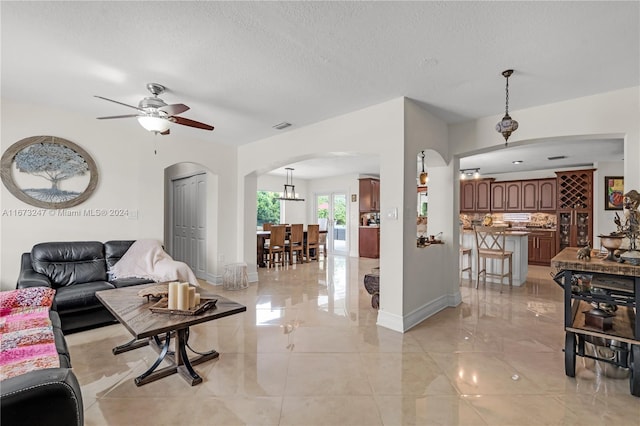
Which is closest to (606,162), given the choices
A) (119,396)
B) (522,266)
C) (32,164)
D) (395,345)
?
(522,266)

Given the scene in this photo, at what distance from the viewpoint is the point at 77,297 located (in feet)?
10.2

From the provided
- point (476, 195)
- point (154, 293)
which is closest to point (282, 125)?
point (154, 293)

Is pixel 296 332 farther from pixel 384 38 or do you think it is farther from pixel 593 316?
pixel 384 38

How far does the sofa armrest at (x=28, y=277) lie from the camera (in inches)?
117

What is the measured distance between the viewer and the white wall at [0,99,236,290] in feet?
11.6

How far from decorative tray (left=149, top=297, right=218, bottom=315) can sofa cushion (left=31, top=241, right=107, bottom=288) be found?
196 centimetres

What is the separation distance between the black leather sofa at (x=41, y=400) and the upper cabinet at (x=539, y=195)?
29.4ft

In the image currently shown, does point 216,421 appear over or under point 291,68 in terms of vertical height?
under

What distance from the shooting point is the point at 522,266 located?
211 inches

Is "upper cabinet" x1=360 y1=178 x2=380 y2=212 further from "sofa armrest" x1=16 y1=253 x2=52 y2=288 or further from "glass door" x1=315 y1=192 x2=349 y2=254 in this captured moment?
"sofa armrest" x1=16 y1=253 x2=52 y2=288

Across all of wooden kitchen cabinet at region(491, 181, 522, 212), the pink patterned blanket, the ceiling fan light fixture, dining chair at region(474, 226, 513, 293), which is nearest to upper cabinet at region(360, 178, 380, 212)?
wooden kitchen cabinet at region(491, 181, 522, 212)

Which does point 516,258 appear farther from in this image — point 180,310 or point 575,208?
point 180,310

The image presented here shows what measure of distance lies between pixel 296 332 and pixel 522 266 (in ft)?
14.5

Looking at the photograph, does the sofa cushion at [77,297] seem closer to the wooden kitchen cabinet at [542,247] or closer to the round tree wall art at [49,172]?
the round tree wall art at [49,172]
